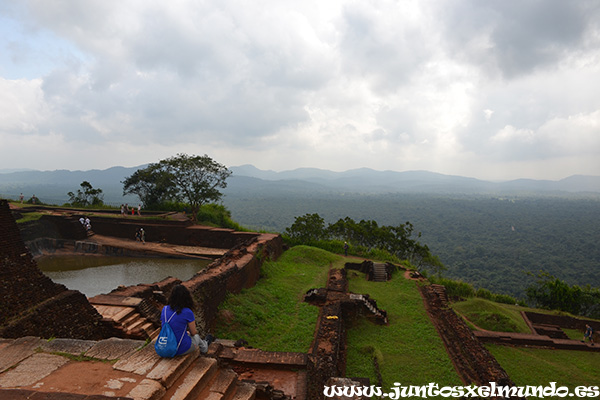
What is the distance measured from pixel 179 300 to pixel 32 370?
192cm

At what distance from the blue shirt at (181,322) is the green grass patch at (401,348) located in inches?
233

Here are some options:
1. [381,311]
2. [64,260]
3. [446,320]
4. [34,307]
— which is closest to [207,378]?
[34,307]

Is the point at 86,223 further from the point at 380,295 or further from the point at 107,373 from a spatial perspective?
the point at 107,373

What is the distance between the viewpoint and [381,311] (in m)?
12.0

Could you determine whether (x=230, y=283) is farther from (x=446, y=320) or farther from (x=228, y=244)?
(x=228, y=244)

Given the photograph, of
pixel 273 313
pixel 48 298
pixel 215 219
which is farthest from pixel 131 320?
pixel 215 219

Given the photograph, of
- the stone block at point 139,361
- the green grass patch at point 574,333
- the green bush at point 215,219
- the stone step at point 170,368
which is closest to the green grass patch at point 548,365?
the green grass patch at point 574,333

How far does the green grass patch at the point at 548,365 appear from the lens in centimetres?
959

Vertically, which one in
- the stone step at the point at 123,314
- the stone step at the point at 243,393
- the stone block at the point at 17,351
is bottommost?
the stone step at the point at 123,314

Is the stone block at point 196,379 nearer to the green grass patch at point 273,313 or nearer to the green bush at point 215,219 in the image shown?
the green grass patch at point 273,313

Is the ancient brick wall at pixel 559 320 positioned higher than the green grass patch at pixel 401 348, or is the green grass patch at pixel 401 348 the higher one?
the green grass patch at pixel 401 348

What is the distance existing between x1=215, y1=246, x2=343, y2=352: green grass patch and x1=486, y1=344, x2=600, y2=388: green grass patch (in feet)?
22.0

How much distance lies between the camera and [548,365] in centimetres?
1060

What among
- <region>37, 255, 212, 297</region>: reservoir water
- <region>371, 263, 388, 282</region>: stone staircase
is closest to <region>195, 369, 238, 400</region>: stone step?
<region>37, 255, 212, 297</region>: reservoir water
